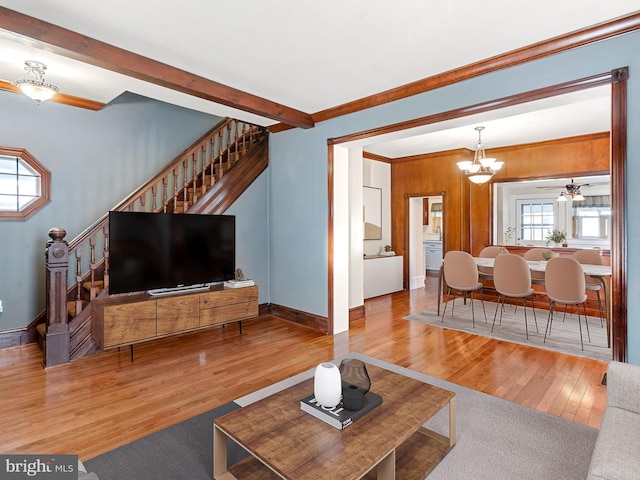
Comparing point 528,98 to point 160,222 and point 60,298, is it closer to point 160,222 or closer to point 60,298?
point 160,222

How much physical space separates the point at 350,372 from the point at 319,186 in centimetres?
301

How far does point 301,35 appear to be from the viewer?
2658mm

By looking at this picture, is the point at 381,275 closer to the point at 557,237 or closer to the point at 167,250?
the point at 557,237

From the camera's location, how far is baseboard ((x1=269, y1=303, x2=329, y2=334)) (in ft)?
14.7

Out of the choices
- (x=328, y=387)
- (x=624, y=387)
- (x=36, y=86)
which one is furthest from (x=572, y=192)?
(x=36, y=86)

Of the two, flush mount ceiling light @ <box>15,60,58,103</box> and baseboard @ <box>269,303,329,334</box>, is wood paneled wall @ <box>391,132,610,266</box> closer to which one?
baseboard @ <box>269,303,329,334</box>

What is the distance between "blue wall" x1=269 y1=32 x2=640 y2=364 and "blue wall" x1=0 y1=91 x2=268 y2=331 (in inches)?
14.6

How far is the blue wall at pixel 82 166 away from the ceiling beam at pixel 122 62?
150cm

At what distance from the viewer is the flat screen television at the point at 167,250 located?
138 inches

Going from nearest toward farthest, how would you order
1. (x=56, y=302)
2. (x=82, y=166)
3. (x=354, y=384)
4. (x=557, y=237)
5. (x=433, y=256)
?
(x=354, y=384) < (x=56, y=302) < (x=82, y=166) < (x=557, y=237) < (x=433, y=256)

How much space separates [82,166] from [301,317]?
3340 mm

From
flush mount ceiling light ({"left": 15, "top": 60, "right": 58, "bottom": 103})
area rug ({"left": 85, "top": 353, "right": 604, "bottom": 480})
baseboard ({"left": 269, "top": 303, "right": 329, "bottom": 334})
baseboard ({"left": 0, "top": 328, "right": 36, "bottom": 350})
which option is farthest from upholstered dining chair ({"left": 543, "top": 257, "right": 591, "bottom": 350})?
baseboard ({"left": 0, "top": 328, "right": 36, "bottom": 350})

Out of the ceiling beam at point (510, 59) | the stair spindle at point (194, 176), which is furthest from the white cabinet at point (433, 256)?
the stair spindle at point (194, 176)

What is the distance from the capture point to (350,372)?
6.19 ft
